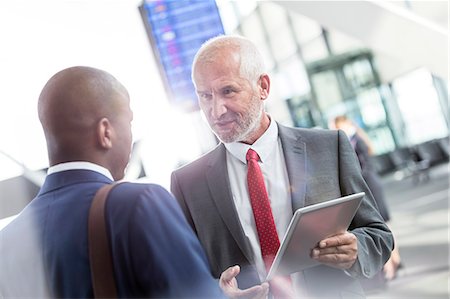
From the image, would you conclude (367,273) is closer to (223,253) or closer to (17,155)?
(223,253)

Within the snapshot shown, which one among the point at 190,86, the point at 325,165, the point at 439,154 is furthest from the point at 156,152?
the point at 439,154

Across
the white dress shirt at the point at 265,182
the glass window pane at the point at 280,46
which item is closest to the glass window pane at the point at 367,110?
the glass window pane at the point at 280,46

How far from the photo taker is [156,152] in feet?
2.27

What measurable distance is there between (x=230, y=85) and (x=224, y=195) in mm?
133

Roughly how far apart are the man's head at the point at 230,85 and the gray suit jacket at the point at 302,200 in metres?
0.05

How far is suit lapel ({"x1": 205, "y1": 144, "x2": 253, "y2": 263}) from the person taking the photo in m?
0.68

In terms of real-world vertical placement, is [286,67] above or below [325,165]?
above

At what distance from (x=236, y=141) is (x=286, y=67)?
0.55 ft

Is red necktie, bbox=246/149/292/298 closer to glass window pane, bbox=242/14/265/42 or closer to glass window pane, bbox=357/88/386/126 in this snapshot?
glass window pane, bbox=242/14/265/42

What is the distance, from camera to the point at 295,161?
0.70 metres

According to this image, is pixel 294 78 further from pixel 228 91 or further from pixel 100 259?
pixel 100 259

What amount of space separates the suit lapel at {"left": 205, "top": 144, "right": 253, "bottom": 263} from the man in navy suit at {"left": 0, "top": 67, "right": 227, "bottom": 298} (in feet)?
0.33

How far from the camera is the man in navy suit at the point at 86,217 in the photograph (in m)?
0.55

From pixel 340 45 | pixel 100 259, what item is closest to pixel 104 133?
pixel 100 259
